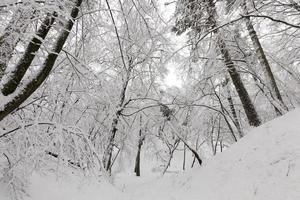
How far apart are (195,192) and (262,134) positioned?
2379mm

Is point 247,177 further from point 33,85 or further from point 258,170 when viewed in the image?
point 33,85

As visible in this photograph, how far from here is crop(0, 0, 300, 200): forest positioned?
3.34 metres

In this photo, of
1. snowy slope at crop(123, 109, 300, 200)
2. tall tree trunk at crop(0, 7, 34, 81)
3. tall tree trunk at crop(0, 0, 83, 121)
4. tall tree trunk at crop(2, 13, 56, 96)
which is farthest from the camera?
snowy slope at crop(123, 109, 300, 200)

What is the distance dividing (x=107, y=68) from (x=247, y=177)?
6.76m

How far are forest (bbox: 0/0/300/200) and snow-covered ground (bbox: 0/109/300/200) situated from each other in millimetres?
843

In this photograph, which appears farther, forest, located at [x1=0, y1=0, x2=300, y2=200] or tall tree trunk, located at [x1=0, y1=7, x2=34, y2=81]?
forest, located at [x1=0, y1=0, x2=300, y2=200]

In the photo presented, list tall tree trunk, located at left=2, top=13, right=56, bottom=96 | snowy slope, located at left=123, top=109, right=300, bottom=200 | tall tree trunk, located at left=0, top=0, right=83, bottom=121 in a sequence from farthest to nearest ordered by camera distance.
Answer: snowy slope, located at left=123, top=109, right=300, bottom=200, tall tree trunk, located at left=2, top=13, right=56, bottom=96, tall tree trunk, located at left=0, top=0, right=83, bottom=121

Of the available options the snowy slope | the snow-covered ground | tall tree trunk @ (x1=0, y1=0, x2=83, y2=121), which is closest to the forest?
tall tree trunk @ (x1=0, y1=0, x2=83, y2=121)

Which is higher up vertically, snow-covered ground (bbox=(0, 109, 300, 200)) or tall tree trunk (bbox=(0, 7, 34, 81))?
tall tree trunk (bbox=(0, 7, 34, 81))

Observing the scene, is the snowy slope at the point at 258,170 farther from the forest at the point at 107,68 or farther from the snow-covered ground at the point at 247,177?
the forest at the point at 107,68

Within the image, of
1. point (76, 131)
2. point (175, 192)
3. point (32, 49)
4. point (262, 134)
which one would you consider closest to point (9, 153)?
point (76, 131)

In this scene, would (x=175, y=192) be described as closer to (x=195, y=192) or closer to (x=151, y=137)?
(x=195, y=192)

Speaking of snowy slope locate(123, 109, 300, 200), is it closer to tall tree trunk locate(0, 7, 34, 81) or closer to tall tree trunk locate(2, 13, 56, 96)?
tall tree trunk locate(2, 13, 56, 96)

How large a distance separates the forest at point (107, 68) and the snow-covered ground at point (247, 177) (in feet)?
2.76
